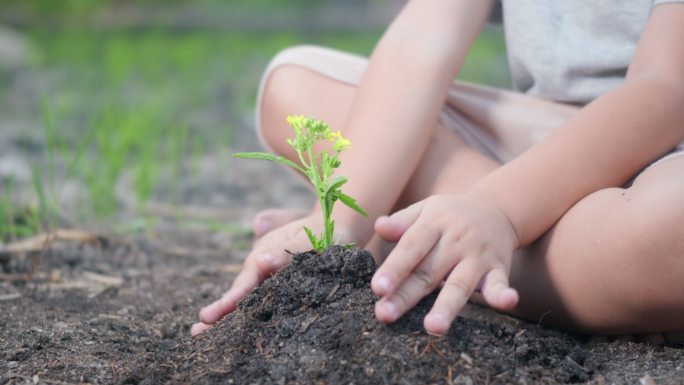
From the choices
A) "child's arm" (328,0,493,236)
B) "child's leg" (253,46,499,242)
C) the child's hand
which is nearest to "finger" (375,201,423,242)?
the child's hand

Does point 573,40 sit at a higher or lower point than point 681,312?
higher

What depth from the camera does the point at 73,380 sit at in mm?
1349

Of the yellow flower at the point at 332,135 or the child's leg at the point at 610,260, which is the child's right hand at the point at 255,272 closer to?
the yellow flower at the point at 332,135

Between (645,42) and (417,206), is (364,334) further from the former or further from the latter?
(645,42)

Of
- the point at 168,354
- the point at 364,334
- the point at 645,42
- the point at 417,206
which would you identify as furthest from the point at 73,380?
the point at 645,42

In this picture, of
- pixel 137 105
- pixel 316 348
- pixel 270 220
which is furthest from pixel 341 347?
pixel 137 105

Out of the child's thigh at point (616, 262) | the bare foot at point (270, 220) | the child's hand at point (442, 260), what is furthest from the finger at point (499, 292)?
the bare foot at point (270, 220)

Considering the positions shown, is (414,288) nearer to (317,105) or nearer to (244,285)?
(244,285)

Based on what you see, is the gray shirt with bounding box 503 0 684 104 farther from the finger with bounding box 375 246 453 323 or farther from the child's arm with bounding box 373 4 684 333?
the finger with bounding box 375 246 453 323

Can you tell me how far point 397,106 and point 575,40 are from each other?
19.1 inches

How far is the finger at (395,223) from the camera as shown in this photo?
1.33m

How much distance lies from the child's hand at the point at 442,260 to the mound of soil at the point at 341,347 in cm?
4

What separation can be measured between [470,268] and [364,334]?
19 cm

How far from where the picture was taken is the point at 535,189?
1.55m
